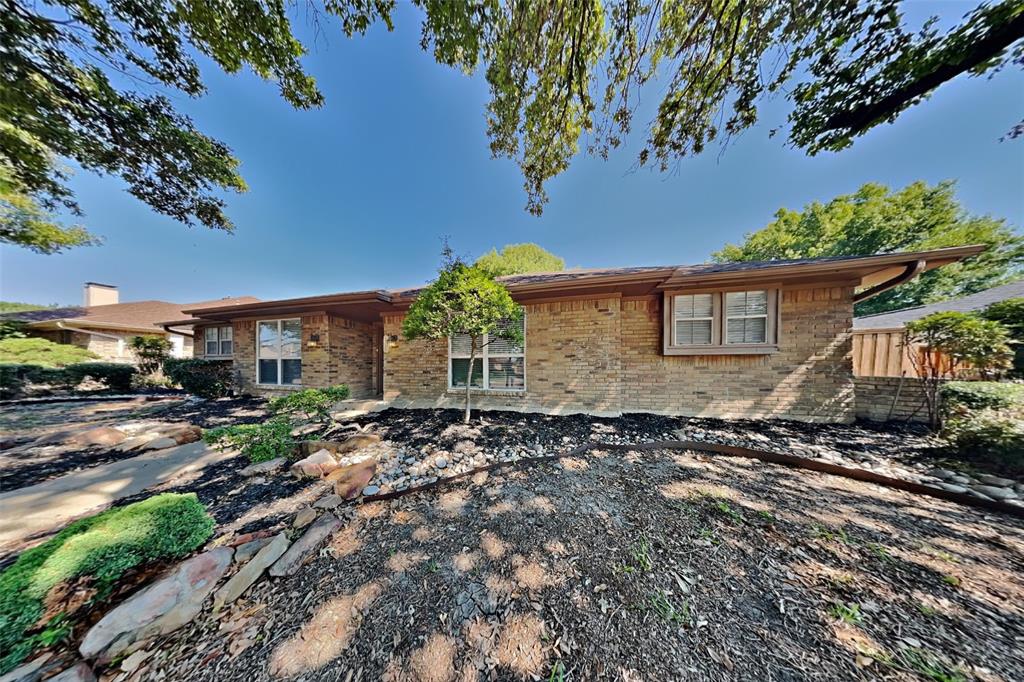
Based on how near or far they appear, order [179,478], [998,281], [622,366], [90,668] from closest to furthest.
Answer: [90,668] → [179,478] → [622,366] → [998,281]

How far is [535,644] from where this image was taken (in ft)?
5.00

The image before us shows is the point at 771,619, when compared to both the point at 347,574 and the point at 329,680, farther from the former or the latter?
the point at 347,574

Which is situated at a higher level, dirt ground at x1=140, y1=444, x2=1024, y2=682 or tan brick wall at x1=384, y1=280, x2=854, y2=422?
tan brick wall at x1=384, y1=280, x2=854, y2=422

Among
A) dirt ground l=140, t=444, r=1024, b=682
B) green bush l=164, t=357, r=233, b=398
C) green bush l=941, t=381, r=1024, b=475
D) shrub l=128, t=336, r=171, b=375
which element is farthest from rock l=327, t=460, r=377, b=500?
shrub l=128, t=336, r=171, b=375

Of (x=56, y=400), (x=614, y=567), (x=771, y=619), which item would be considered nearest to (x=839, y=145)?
(x=771, y=619)

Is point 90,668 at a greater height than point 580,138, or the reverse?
point 580,138

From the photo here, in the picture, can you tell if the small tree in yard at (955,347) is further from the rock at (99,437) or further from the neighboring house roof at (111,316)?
the neighboring house roof at (111,316)

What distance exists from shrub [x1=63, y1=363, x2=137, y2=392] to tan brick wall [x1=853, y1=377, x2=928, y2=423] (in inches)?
767

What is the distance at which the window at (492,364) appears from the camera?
636 cm

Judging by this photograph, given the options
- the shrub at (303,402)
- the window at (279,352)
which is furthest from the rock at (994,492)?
the window at (279,352)

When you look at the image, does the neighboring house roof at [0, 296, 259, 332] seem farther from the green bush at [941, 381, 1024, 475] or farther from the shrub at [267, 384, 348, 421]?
the green bush at [941, 381, 1024, 475]

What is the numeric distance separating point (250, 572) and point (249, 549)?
234 mm

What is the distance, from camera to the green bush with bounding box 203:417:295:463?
352cm

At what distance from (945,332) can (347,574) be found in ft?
25.4
